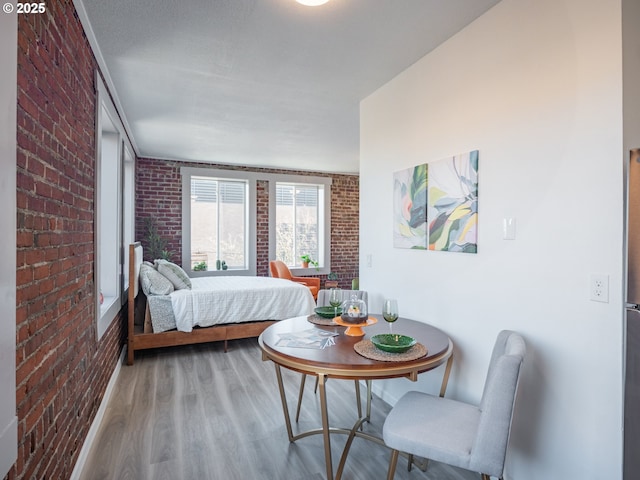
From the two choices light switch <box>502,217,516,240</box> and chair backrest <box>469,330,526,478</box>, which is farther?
light switch <box>502,217,516,240</box>

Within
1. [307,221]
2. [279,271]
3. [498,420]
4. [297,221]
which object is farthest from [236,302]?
[498,420]

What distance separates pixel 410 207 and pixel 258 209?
443 centimetres

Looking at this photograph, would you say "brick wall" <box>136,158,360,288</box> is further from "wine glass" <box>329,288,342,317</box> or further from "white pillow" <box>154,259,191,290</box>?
"wine glass" <box>329,288,342,317</box>

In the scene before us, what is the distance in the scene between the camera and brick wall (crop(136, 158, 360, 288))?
19.6 feet

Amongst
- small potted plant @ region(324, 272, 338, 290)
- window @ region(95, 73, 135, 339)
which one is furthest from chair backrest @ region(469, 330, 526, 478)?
small potted plant @ region(324, 272, 338, 290)

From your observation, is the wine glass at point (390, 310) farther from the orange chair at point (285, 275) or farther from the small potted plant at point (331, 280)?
the small potted plant at point (331, 280)

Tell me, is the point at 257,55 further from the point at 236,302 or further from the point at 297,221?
the point at 297,221

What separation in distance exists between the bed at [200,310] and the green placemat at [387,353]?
2674 millimetres

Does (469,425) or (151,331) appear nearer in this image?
(469,425)

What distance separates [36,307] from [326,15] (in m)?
2.00

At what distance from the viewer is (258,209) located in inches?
264

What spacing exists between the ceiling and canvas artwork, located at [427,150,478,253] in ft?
2.67

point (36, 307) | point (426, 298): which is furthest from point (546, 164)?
point (36, 307)

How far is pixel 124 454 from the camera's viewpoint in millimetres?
2219
